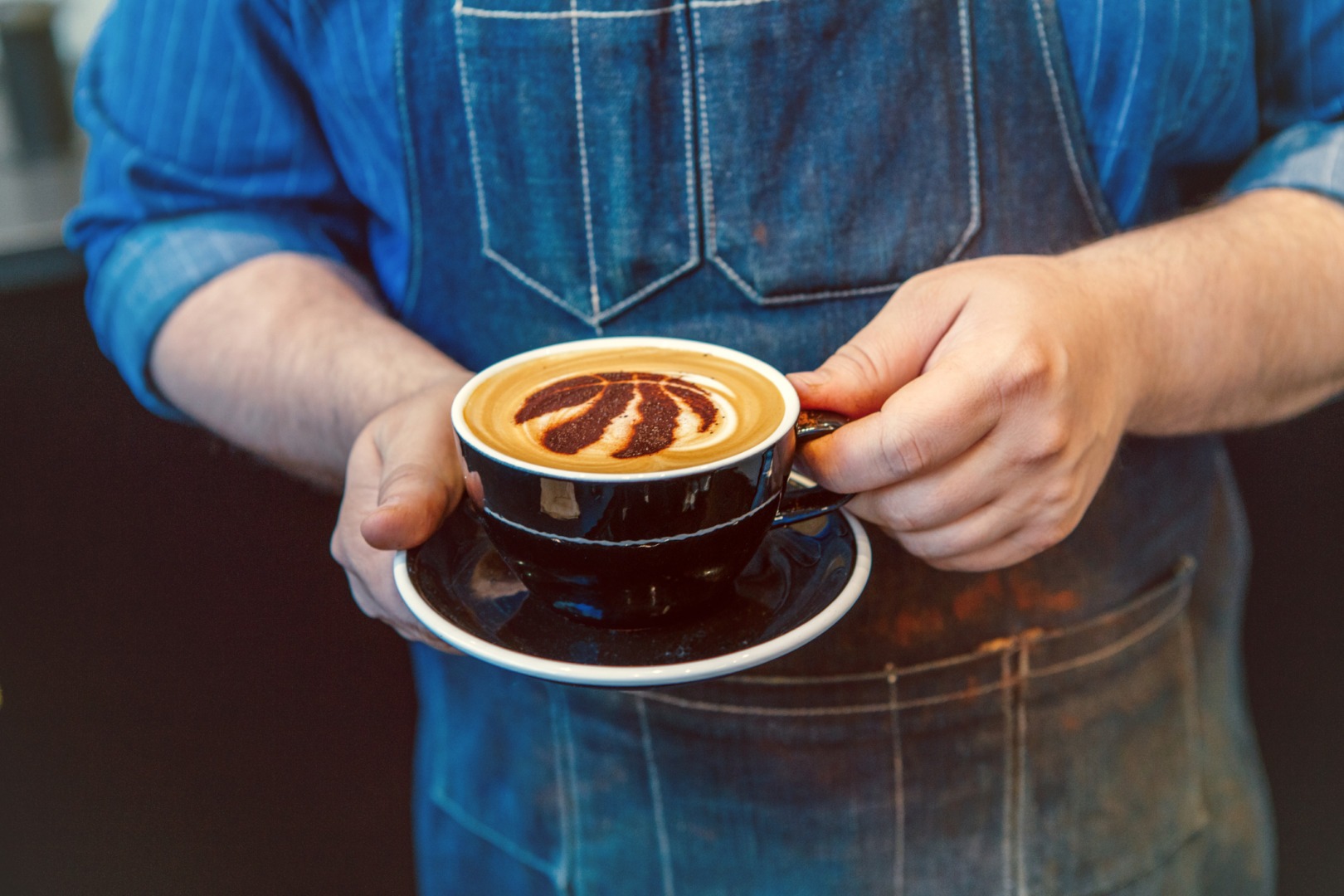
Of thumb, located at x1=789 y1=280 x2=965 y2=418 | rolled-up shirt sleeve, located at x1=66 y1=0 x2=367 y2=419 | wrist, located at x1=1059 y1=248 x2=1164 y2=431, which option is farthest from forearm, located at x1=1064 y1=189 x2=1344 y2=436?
rolled-up shirt sleeve, located at x1=66 y1=0 x2=367 y2=419

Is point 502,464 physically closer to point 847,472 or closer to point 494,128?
point 847,472

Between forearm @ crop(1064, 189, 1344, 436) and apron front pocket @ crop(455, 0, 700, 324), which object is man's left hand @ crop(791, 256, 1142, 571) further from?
apron front pocket @ crop(455, 0, 700, 324)

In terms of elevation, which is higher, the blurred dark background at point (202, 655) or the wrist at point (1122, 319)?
the wrist at point (1122, 319)

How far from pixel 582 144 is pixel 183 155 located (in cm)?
43

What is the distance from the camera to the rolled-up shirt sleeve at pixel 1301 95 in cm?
85

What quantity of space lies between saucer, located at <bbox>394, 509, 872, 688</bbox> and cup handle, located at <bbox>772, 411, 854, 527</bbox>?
0.03m

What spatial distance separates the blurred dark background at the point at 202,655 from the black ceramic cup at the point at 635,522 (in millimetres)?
1176

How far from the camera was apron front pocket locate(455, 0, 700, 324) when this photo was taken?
81 cm

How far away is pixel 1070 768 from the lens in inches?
36.8

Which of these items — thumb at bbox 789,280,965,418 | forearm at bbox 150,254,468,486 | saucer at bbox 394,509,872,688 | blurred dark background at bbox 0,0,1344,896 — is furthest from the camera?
blurred dark background at bbox 0,0,1344,896

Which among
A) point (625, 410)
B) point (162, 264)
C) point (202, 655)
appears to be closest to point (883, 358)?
point (625, 410)

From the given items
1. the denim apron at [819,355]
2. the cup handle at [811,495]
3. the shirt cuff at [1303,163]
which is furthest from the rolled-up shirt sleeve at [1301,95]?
the cup handle at [811,495]

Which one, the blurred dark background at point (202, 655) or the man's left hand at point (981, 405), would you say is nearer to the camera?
the man's left hand at point (981, 405)

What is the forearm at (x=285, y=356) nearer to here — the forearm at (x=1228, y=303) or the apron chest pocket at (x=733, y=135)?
the apron chest pocket at (x=733, y=135)
